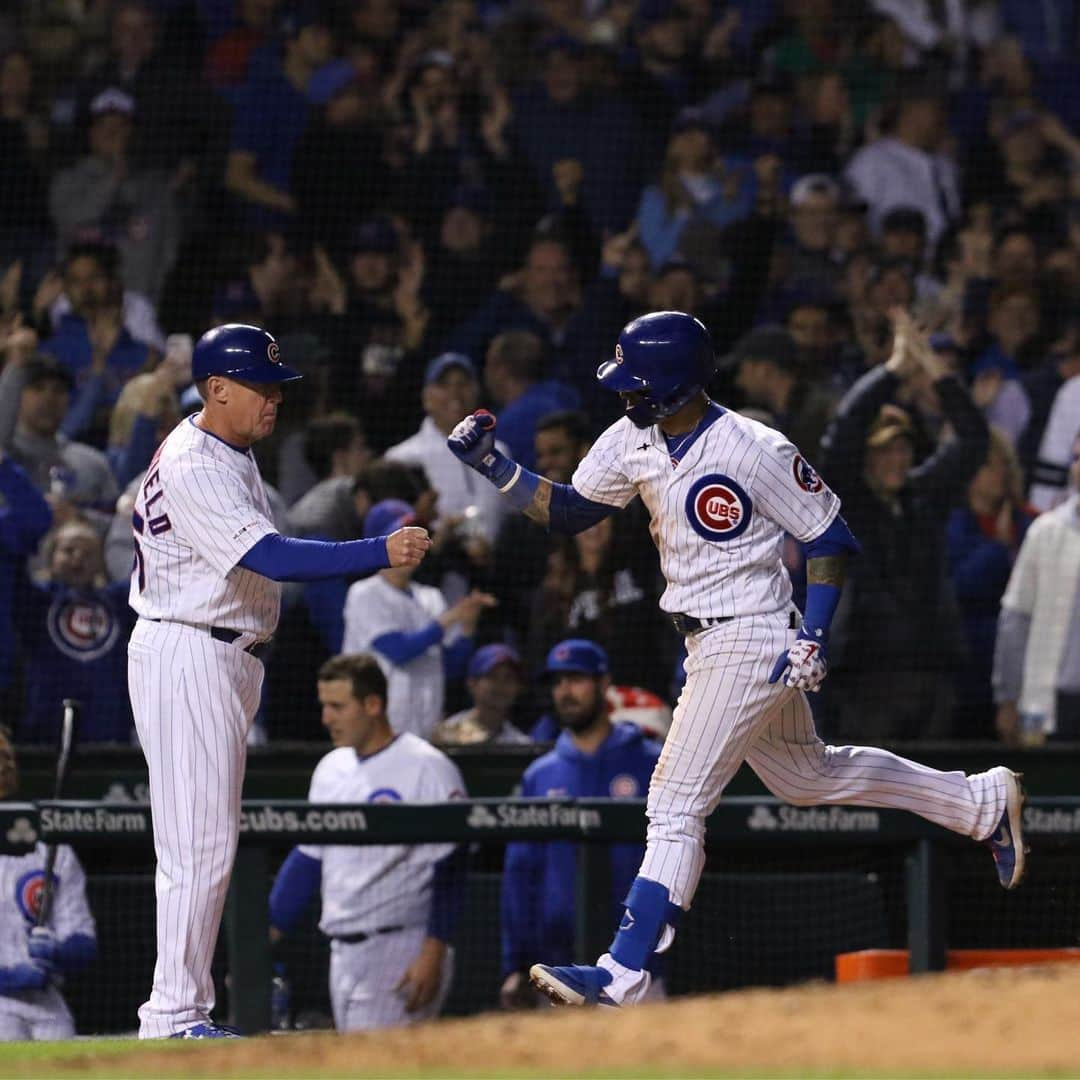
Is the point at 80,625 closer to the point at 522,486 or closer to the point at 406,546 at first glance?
the point at 522,486

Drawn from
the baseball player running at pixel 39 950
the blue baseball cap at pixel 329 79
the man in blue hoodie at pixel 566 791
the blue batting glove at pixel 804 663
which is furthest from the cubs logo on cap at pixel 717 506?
the blue baseball cap at pixel 329 79

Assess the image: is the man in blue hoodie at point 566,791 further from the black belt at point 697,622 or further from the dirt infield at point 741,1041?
the dirt infield at point 741,1041

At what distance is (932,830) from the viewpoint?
7039mm

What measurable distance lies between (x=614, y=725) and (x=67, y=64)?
5.82 m

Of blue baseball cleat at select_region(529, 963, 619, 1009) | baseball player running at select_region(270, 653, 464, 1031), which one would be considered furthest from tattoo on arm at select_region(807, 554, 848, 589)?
baseball player running at select_region(270, 653, 464, 1031)

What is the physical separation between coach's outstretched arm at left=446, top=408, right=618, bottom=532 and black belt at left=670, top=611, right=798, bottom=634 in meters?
0.38

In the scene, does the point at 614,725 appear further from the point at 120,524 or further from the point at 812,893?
the point at 120,524

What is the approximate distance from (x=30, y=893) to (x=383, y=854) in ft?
3.52

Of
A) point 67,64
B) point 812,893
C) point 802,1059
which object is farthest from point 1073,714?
point 67,64

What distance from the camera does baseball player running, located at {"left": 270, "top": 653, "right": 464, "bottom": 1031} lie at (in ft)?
23.3

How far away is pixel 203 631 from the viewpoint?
545cm

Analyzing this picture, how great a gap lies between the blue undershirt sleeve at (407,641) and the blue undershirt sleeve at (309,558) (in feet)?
8.39

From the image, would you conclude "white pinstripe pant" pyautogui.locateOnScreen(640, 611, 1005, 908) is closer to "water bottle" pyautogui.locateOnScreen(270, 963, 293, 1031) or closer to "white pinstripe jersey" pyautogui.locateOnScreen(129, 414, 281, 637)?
"white pinstripe jersey" pyautogui.locateOnScreen(129, 414, 281, 637)

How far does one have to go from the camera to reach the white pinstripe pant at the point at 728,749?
5.39 m
